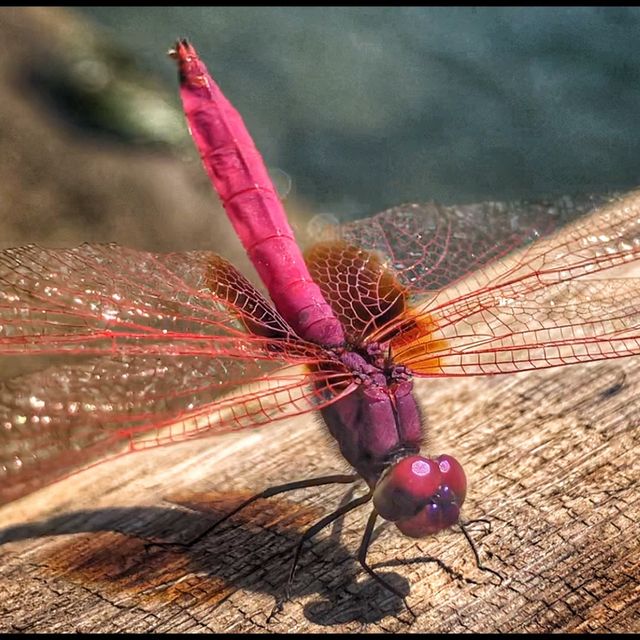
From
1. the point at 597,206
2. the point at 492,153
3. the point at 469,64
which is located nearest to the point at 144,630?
the point at 597,206

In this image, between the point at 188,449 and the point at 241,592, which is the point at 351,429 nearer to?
the point at 241,592

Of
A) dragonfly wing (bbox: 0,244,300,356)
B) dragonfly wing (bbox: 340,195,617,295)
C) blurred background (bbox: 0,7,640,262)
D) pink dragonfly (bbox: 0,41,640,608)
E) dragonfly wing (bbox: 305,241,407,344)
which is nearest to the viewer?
pink dragonfly (bbox: 0,41,640,608)

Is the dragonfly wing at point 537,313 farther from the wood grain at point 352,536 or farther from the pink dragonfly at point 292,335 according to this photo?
the wood grain at point 352,536

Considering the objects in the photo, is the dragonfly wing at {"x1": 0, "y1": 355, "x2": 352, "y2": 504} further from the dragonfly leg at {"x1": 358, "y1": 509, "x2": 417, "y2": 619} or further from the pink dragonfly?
the dragonfly leg at {"x1": 358, "y1": 509, "x2": 417, "y2": 619}

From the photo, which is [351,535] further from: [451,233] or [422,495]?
Result: [451,233]

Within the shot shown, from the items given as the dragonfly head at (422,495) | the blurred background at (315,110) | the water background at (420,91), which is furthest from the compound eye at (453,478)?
the water background at (420,91)

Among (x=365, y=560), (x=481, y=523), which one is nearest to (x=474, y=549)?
(x=481, y=523)

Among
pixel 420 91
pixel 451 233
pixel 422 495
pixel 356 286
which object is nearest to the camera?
pixel 422 495

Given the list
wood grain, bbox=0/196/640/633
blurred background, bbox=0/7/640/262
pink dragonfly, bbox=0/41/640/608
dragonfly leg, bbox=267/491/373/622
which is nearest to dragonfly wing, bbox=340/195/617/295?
pink dragonfly, bbox=0/41/640/608
